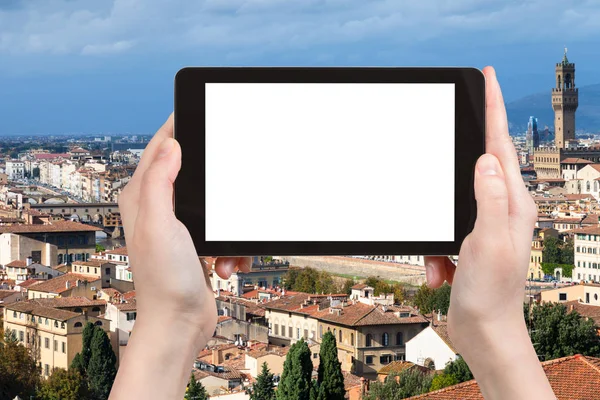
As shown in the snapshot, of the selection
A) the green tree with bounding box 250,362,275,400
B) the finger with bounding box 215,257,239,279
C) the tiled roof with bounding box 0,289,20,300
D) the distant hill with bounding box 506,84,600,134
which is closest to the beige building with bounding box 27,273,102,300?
the tiled roof with bounding box 0,289,20,300

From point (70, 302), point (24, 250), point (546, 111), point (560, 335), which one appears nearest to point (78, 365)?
point (70, 302)

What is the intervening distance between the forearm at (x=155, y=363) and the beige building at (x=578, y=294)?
12084mm

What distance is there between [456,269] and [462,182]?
0.19 ft

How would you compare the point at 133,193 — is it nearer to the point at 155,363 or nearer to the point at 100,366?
the point at 155,363

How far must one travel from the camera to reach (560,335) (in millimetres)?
8859

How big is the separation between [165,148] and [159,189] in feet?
0.09

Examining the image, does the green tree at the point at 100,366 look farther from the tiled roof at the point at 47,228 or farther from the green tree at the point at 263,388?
the tiled roof at the point at 47,228

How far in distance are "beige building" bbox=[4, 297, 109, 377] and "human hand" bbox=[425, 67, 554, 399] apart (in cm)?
1078

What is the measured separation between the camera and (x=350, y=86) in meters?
0.54

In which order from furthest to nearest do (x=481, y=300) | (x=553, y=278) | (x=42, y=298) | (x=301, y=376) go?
(x=553, y=278)
(x=42, y=298)
(x=301, y=376)
(x=481, y=300)

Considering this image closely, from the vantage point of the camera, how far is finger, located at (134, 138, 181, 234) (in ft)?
1.58

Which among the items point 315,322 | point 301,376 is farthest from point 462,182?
point 315,322

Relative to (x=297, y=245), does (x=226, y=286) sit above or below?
below

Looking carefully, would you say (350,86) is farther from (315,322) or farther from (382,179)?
(315,322)
